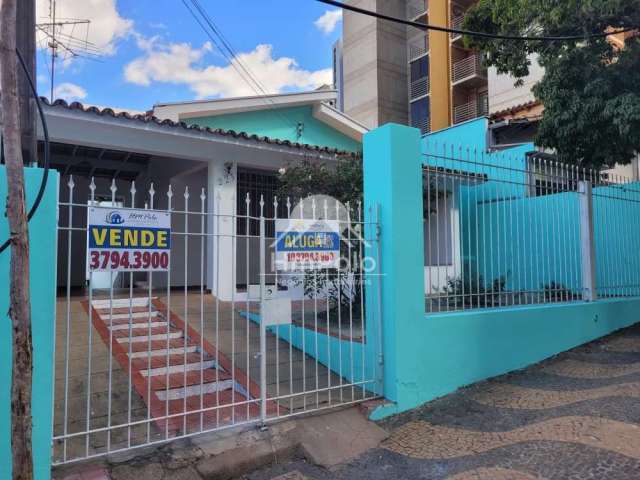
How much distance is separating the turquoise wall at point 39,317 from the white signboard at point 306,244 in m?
1.91

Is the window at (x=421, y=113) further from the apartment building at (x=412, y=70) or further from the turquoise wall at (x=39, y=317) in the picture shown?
the turquoise wall at (x=39, y=317)

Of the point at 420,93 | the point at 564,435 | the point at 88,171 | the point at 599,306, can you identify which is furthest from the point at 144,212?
the point at 420,93

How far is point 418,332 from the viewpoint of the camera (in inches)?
Answer: 190

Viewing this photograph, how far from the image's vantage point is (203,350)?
4.98 m

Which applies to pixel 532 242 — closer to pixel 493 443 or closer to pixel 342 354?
pixel 342 354

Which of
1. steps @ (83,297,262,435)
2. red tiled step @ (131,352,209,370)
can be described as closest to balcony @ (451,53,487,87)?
steps @ (83,297,262,435)

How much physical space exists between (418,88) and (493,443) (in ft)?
82.7

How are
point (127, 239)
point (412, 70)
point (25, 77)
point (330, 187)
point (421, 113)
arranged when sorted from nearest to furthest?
point (25, 77)
point (127, 239)
point (330, 187)
point (421, 113)
point (412, 70)

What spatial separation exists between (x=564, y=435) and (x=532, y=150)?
7600 millimetres

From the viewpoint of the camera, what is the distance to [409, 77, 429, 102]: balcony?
2604cm

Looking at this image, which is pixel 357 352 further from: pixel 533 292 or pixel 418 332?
pixel 533 292

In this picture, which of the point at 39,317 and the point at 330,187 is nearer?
the point at 39,317

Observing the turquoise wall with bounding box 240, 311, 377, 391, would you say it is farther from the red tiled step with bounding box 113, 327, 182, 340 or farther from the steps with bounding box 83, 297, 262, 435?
the red tiled step with bounding box 113, 327, 182, 340

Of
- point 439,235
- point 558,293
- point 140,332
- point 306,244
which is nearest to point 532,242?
point 558,293
